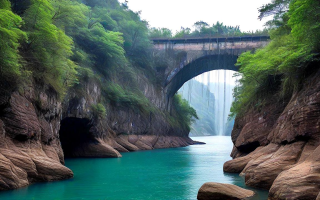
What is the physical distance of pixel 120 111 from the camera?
41344 millimetres

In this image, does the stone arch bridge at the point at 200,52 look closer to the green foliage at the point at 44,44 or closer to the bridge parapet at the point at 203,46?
the bridge parapet at the point at 203,46

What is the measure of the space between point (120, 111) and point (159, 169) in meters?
19.9

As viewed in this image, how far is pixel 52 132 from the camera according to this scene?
1988cm

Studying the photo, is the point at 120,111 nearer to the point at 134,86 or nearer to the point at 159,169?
the point at 134,86

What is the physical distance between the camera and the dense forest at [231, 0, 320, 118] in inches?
565

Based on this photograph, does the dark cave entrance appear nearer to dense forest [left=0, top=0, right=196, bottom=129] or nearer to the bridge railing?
dense forest [left=0, top=0, right=196, bottom=129]

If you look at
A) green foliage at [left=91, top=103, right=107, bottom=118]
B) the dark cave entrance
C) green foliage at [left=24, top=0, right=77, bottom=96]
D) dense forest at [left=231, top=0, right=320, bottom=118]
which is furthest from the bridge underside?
green foliage at [left=24, top=0, right=77, bottom=96]

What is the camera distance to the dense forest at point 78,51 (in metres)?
15.3

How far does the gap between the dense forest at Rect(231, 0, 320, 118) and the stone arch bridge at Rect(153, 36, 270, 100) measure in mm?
20361

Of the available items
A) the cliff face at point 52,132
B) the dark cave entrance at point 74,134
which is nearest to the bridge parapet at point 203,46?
the cliff face at point 52,132

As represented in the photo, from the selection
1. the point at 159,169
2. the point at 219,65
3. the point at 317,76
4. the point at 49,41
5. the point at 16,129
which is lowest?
the point at 159,169

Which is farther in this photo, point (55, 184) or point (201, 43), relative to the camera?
point (201, 43)

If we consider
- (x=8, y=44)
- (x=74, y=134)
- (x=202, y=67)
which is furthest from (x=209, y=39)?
(x=8, y=44)

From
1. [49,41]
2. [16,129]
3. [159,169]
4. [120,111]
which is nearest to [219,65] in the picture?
[120,111]
